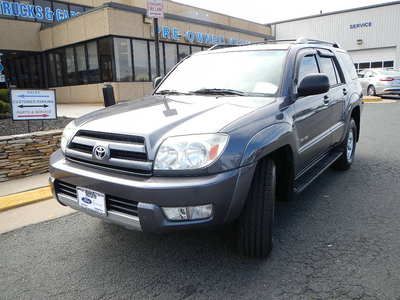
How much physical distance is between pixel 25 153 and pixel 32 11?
56.7ft

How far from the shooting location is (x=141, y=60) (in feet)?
55.2

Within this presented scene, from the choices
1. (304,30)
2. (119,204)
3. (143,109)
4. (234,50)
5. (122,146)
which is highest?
(304,30)

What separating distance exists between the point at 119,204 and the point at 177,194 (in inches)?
19.2

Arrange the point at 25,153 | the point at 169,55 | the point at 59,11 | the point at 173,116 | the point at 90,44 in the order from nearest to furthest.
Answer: the point at 173,116 < the point at 25,153 < the point at 90,44 < the point at 169,55 < the point at 59,11

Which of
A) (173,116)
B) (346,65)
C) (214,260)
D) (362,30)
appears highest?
(362,30)

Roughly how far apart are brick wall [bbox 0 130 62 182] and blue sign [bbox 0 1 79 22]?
16.3 meters

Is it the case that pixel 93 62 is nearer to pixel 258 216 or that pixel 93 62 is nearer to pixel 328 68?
pixel 328 68

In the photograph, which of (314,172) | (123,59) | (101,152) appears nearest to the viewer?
(101,152)

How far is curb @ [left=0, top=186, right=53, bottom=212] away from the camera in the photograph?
414 cm

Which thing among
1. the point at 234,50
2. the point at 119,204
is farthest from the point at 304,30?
the point at 119,204

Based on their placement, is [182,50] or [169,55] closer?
[169,55]

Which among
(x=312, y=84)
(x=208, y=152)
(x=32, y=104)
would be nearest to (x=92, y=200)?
(x=208, y=152)

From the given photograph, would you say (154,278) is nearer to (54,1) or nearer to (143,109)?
(143,109)

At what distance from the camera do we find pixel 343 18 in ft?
102
